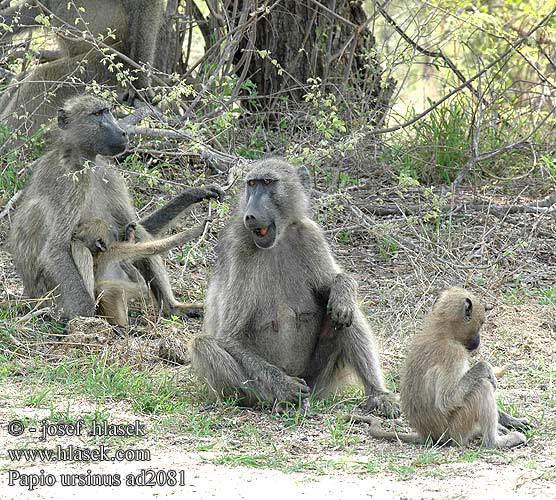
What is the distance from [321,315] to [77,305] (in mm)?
1521

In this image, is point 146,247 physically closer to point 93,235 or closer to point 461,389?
point 93,235

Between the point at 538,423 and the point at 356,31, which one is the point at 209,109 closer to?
the point at 356,31

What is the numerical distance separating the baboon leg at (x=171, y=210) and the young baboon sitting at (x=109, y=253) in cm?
19

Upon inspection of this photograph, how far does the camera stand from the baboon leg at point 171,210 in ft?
19.1

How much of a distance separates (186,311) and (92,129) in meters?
1.14

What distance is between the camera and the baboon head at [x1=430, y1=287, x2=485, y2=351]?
13.1 feet

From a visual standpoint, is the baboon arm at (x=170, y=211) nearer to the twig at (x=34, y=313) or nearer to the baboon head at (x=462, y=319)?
the twig at (x=34, y=313)

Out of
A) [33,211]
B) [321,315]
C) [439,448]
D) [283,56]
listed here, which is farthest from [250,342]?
[283,56]

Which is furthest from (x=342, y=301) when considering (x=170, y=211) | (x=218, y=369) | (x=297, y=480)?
(x=170, y=211)

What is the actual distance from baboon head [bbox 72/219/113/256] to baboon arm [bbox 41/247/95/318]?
0.11 m

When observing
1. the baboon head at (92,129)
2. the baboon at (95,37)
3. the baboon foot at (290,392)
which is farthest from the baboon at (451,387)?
the baboon at (95,37)

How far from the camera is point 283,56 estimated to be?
7.98 meters

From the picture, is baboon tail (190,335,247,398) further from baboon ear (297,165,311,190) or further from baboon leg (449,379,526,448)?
baboon leg (449,379,526,448)

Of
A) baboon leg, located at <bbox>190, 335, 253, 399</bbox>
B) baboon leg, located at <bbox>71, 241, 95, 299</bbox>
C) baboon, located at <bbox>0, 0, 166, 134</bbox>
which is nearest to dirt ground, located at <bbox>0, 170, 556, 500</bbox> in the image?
baboon leg, located at <bbox>190, 335, 253, 399</bbox>
